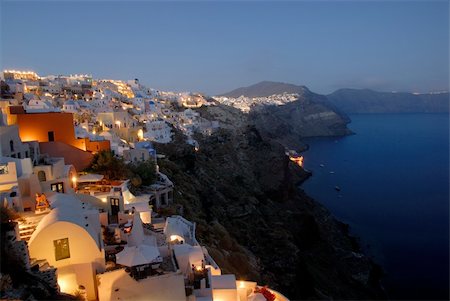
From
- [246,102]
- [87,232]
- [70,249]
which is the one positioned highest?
[246,102]

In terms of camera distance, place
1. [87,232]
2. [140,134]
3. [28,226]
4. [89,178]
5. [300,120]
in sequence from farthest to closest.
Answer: [300,120]
[140,134]
[89,178]
[28,226]
[87,232]

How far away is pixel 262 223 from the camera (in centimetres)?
2886

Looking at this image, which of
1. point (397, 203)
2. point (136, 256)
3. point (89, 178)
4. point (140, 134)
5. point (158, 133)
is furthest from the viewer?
point (397, 203)

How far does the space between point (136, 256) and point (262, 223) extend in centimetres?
2089

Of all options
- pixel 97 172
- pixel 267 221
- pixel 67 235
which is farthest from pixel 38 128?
pixel 267 221

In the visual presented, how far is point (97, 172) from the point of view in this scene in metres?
16.7

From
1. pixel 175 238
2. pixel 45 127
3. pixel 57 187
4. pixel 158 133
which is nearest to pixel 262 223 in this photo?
pixel 158 133

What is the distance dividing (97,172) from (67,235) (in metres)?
8.37

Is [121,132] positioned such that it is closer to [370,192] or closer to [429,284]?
[429,284]

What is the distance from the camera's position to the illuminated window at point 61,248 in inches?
338

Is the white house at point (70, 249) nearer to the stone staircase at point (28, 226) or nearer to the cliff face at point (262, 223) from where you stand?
the stone staircase at point (28, 226)

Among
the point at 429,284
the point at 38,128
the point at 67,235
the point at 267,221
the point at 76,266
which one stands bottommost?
the point at 429,284

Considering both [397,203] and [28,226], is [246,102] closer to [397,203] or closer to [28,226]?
[397,203]

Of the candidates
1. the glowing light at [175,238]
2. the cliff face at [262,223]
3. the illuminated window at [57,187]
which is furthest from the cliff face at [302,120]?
the glowing light at [175,238]
